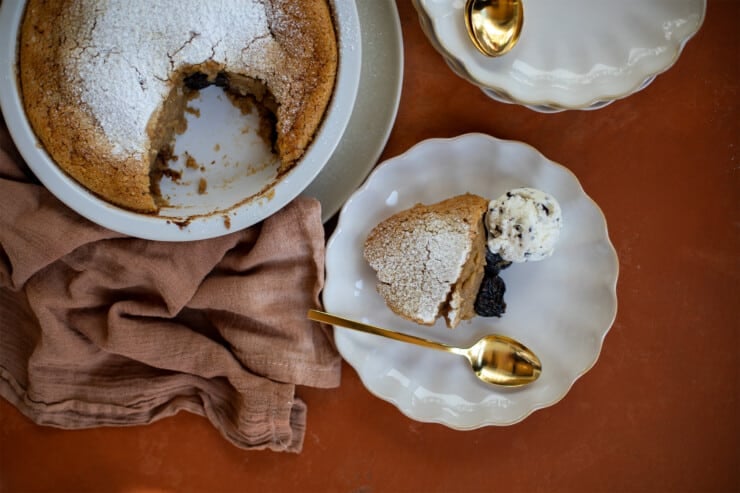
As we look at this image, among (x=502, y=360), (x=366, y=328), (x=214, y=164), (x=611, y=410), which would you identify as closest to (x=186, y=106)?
(x=214, y=164)

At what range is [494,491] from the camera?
5.02ft

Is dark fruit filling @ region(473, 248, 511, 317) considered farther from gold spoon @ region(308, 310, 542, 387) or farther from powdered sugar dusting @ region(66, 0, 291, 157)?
powdered sugar dusting @ region(66, 0, 291, 157)

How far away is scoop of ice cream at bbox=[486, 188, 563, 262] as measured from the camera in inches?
51.8

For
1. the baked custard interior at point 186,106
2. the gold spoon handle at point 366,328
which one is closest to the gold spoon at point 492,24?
the baked custard interior at point 186,106

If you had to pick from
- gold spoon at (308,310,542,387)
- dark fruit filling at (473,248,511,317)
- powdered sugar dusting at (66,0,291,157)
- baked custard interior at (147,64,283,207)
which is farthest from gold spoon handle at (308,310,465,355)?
powdered sugar dusting at (66,0,291,157)

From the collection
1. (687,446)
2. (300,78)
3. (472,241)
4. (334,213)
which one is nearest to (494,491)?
(687,446)

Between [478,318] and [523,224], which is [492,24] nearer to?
[523,224]

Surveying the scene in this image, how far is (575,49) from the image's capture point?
1.31 m

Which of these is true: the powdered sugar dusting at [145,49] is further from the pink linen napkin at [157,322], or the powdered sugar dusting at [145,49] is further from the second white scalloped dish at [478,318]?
the second white scalloped dish at [478,318]

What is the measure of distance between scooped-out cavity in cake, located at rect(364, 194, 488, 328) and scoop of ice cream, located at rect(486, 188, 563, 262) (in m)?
0.03

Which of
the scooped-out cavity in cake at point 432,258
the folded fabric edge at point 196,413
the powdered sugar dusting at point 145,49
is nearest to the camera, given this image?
the powdered sugar dusting at point 145,49

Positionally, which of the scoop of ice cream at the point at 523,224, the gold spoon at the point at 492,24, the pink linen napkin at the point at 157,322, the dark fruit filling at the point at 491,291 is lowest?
the pink linen napkin at the point at 157,322

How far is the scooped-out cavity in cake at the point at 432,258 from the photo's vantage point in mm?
1333

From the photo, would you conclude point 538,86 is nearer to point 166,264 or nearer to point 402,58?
point 402,58
